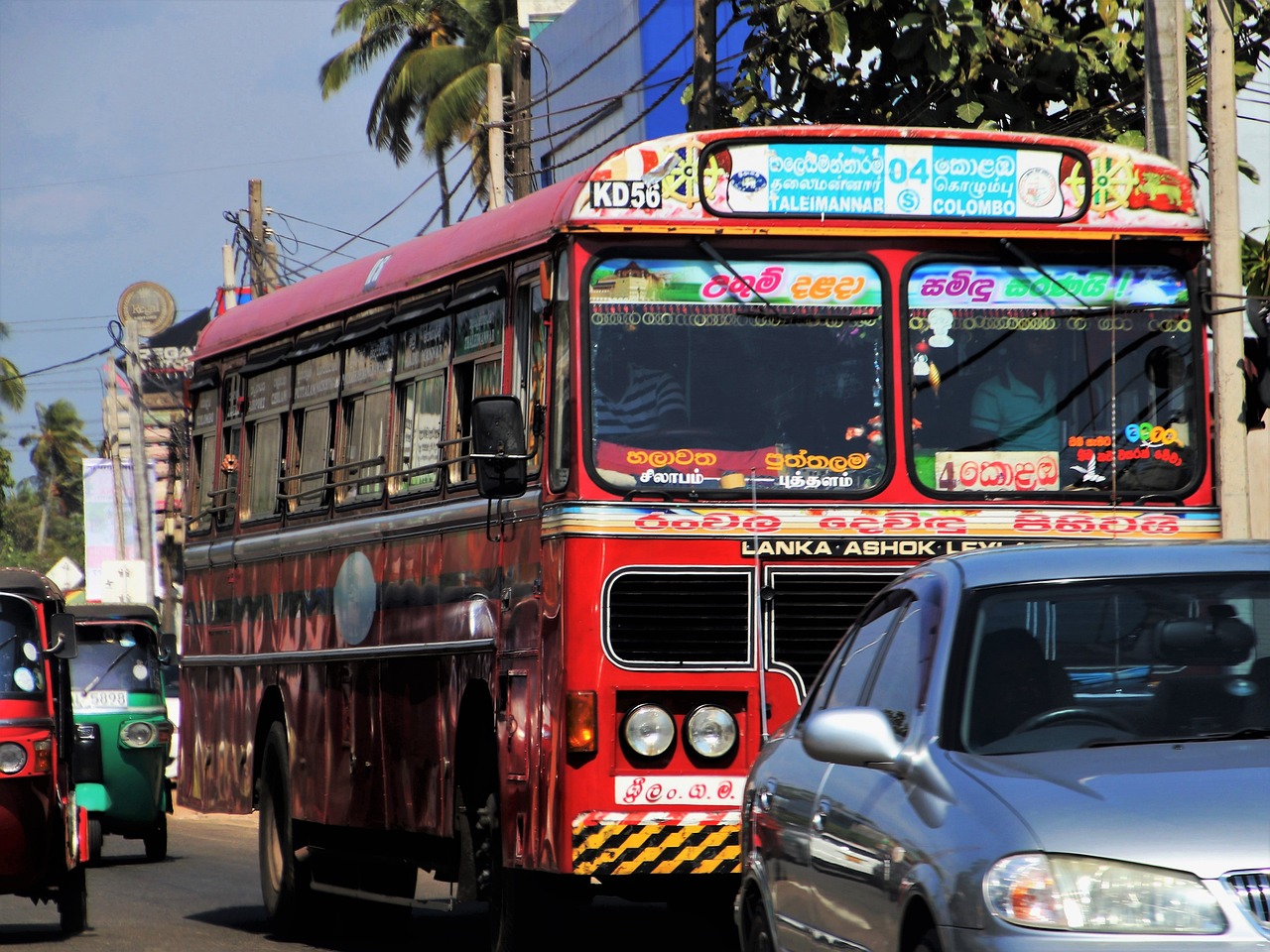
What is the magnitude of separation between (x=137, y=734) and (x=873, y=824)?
16.3 meters

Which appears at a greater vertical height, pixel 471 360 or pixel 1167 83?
pixel 1167 83

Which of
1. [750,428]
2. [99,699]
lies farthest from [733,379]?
[99,699]

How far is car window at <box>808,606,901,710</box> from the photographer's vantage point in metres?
6.87

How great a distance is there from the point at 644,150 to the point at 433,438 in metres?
2.24

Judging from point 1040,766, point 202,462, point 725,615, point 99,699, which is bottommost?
point 99,699

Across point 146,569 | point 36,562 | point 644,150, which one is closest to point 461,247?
point 644,150

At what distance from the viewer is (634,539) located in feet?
32.1

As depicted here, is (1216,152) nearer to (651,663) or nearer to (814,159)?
(814,159)

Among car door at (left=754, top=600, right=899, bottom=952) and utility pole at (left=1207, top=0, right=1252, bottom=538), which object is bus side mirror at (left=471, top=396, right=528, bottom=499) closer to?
car door at (left=754, top=600, right=899, bottom=952)

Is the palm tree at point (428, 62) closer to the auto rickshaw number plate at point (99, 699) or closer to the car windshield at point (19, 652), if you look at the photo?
the auto rickshaw number plate at point (99, 699)

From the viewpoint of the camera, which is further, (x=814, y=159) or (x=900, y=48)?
(x=900, y=48)

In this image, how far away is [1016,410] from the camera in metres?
10.1

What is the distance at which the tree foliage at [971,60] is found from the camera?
50.5 feet

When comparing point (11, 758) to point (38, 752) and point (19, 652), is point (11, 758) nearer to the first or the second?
point (38, 752)
